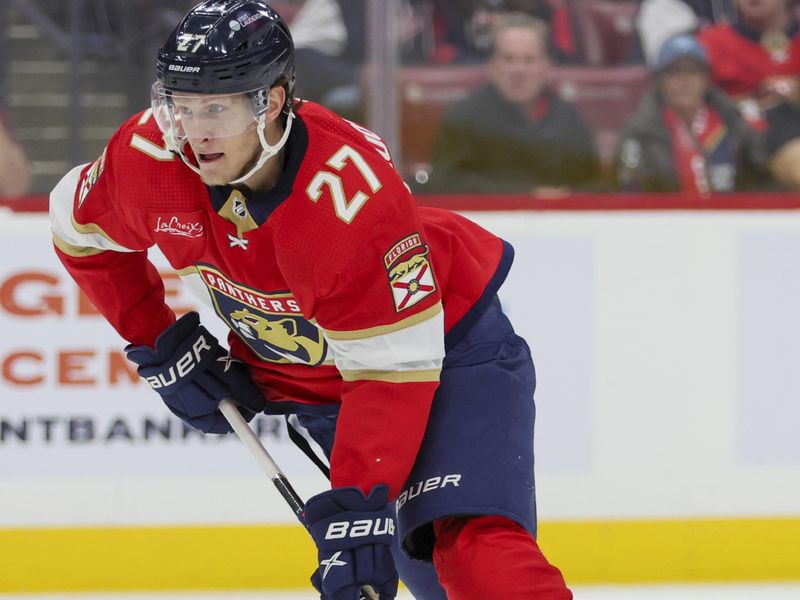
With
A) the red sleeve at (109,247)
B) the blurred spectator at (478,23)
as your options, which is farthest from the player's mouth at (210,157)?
the blurred spectator at (478,23)

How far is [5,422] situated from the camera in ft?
11.0

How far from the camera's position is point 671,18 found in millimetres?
3613

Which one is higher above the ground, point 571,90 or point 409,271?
point 409,271

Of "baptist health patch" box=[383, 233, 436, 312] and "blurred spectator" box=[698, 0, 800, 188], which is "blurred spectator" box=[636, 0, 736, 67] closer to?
"blurred spectator" box=[698, 0, 800, 188]

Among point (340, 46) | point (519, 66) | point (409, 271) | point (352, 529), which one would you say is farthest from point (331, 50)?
point (352, 529)

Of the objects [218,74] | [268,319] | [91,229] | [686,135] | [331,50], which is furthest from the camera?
[686,135]

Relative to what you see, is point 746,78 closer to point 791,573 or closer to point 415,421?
point 791,573

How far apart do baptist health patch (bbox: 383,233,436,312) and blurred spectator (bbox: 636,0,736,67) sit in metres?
1.83

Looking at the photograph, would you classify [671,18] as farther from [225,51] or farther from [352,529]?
[352,529]

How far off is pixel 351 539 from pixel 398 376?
25cm

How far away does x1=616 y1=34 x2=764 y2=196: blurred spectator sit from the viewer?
142 inches

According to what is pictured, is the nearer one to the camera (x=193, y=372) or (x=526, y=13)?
(x=193, y=372)

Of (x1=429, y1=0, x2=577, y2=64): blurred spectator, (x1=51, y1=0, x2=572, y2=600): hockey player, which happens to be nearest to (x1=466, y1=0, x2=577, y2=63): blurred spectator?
(x1=429, y1=0, x2=577, y2=64): blurred spectator

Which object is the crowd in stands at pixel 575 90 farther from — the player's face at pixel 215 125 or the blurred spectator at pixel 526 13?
the player's face at pixel 215 125
